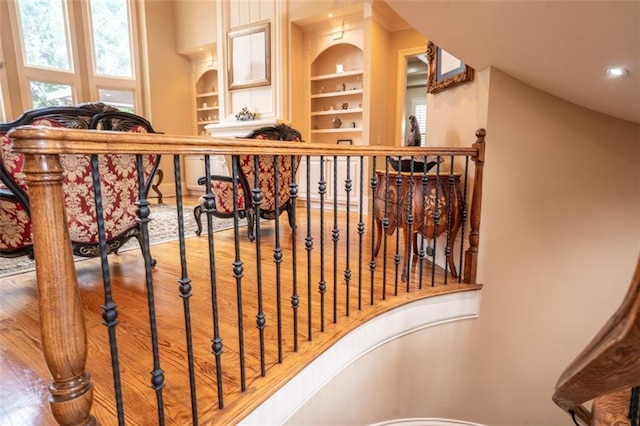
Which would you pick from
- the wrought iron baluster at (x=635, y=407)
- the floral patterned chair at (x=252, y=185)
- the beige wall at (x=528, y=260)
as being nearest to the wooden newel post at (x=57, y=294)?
the wrought iron baluster at (x=635, y=407)

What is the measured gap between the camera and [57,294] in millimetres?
727

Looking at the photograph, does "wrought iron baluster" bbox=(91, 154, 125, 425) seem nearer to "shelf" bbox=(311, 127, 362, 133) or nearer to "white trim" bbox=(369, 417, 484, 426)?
"white trim" bbox=(369, 417, 484, 426)

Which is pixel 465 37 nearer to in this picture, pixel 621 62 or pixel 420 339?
pixel 621 62

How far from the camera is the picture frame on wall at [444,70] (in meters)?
2.40

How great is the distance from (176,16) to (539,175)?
22.5 ft

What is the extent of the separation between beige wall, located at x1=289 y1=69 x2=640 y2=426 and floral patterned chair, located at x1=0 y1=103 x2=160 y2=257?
1915 mm

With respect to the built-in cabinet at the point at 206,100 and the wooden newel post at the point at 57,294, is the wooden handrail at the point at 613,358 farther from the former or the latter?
the built-in cabinet at the point at 206,100

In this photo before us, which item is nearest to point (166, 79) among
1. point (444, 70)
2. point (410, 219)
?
point (444, 70)

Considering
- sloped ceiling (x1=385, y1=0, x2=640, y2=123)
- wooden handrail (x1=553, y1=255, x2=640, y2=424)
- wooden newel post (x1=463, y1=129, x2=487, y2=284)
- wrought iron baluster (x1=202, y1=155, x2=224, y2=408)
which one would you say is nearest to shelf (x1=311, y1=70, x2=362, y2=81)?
sloped ceiling (x1=385, y1=0, x2=640, y2=123)

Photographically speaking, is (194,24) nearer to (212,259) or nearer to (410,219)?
(410,219)

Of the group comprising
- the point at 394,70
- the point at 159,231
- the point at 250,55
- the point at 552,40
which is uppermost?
the point at 250,55

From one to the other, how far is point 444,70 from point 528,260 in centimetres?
161

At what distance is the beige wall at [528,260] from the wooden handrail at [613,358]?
1546 mm

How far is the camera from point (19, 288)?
2172 millimetres
